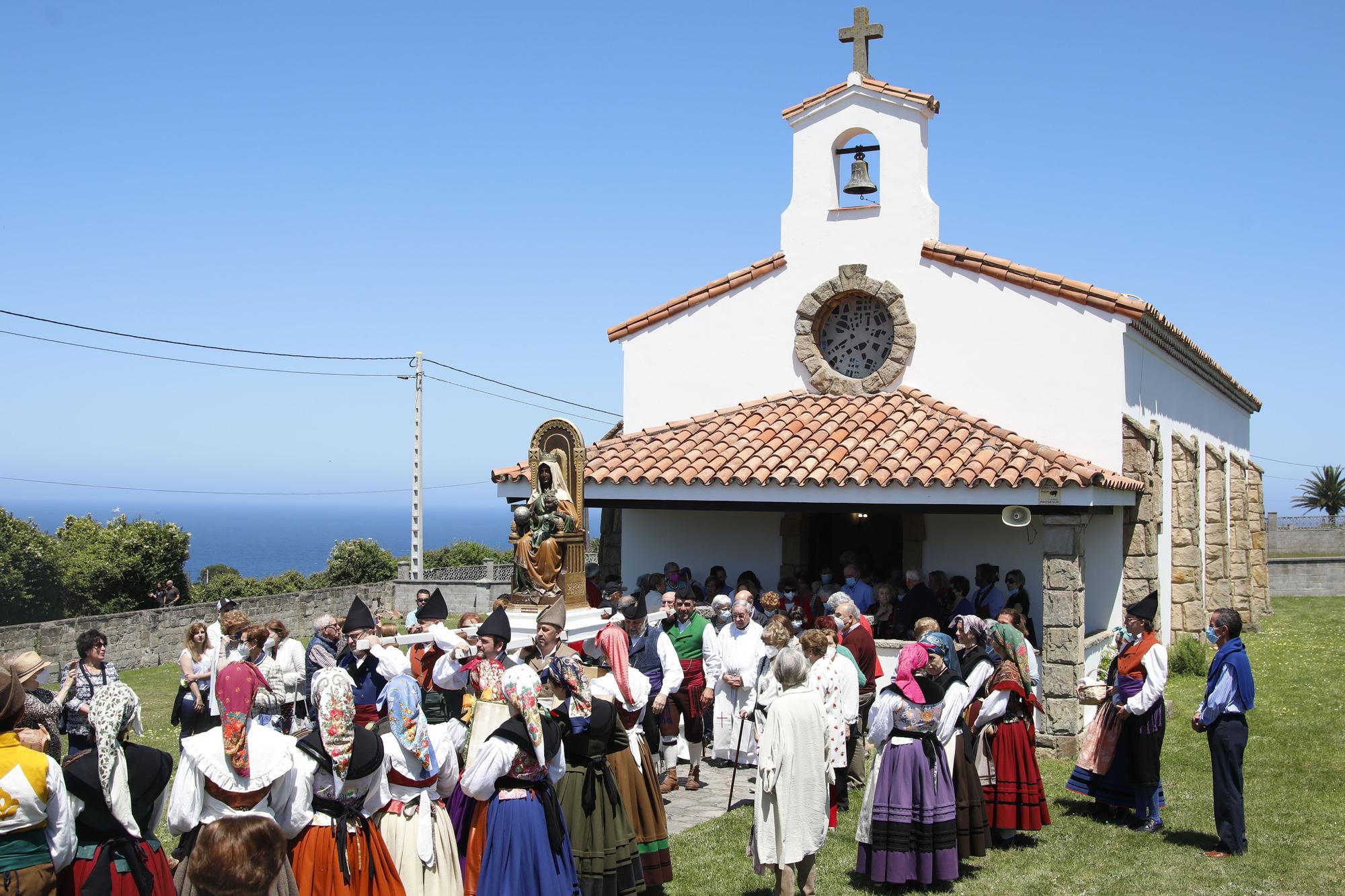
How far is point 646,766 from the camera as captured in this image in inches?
295

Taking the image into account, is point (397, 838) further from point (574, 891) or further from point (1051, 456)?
point (1051, 456)

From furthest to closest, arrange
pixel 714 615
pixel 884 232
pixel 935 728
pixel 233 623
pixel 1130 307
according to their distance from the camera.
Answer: pixel 884 232 < pixel 1130 307 < pixel 714 615 < pixel 233 623 < pixel 935 728

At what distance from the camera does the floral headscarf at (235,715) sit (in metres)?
5.03

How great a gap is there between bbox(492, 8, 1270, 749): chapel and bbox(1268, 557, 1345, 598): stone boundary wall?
14.7m

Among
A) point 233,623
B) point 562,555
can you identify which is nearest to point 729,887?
point 562,555

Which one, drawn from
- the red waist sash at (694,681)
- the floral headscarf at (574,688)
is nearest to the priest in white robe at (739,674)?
the red waist sash at (694,681)

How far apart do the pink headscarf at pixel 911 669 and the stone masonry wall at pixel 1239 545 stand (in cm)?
1545

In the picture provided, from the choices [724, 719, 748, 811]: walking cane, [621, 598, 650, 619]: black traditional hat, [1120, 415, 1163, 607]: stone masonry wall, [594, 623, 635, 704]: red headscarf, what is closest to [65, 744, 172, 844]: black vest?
[594, 623, 635, 704]: red headscarf

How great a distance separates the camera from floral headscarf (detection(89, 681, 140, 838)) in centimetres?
507

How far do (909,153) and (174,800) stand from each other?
13119mm

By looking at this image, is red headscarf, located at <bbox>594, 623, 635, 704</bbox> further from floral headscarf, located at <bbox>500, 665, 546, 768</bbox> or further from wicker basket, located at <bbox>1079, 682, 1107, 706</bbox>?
wicker basket, located at <bbox>1079, 682, 1107, 706</bbox>

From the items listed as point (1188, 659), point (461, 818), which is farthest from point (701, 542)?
point (461, 818)

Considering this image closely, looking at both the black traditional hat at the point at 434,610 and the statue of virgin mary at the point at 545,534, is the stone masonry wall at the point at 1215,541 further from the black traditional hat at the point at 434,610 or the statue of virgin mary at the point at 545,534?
the black traditional hat at the point at 434,610

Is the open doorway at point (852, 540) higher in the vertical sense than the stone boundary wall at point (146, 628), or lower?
higher
